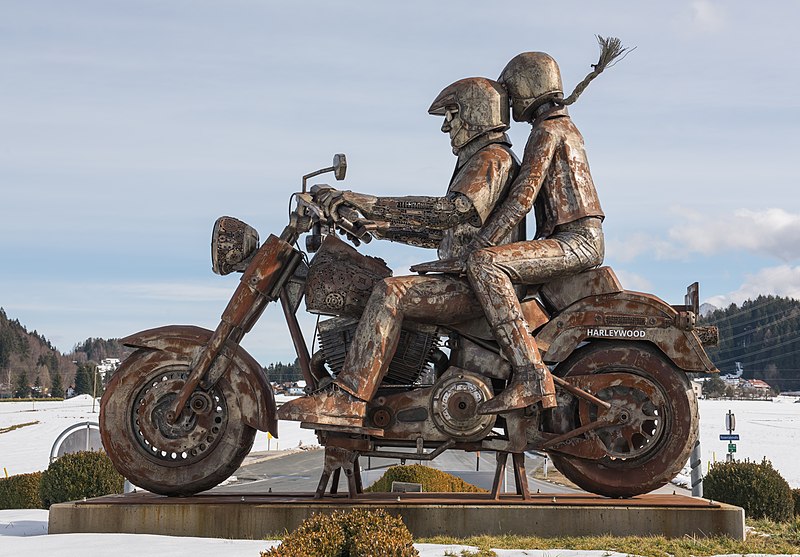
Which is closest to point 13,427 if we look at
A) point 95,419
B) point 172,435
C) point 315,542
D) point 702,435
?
point 95,419

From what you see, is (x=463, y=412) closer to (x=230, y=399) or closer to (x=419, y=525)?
(x=419, y=525)

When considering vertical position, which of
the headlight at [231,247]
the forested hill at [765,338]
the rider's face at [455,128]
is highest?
the forested hill at [765,338]

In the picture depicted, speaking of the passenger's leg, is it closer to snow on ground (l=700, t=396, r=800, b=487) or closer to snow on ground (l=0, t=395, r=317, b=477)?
snow on ground (l=0, t=395, r=317, b=477)

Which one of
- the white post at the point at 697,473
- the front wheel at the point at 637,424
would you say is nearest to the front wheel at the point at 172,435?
the front wheel at the point at 637,424

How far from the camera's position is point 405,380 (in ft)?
25.5

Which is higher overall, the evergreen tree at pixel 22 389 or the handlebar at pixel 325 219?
the handlebar at pixel 325 219

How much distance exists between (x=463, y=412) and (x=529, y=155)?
2.33 m

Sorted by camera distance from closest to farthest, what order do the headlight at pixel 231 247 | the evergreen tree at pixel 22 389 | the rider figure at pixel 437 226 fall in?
1. the rider figure at pixel 437 226
2. the headlight at pixel 231 247
3. the evergreen tree at pixel 22 389

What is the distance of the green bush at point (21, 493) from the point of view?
18203mm

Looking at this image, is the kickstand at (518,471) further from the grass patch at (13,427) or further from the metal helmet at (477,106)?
the grass patch at (13,427)

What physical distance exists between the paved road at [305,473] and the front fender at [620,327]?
48.2 feet

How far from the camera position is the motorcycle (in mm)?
7398

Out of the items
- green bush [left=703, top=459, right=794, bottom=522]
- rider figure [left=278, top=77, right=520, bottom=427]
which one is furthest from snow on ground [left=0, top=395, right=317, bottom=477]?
rider figure [left=278, top=77, right=520, bottom=427]

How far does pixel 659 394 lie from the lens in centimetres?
746
